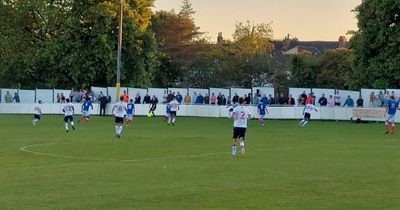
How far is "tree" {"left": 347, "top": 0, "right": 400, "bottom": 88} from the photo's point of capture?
61156 mm

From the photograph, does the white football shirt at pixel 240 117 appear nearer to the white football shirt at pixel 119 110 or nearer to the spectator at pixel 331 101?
the white football shirt at pixel 119 110

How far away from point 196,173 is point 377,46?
45.1 meters

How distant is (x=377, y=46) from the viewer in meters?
62.5

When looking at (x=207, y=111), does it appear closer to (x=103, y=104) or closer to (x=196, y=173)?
(x=103, y=104)

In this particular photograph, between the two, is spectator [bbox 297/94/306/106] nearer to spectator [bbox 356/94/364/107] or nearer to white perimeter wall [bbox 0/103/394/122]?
white perimeter wall [bbox 0/103/394/122]

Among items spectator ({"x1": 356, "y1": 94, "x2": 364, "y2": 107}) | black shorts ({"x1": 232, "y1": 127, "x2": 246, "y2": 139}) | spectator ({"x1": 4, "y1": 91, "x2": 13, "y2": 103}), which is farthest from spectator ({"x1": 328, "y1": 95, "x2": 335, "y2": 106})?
black shorts ({"x1": 232, "y1": 127, "x2": 246, "y2": 139})

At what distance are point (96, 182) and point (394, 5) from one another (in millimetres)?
47090

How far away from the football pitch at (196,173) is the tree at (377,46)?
27.4 meters

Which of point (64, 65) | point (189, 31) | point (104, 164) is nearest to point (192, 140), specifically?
point (104, 164)

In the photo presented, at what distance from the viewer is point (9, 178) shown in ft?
61.8

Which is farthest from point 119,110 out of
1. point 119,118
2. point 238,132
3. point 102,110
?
point 102,110

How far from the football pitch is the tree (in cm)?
2735

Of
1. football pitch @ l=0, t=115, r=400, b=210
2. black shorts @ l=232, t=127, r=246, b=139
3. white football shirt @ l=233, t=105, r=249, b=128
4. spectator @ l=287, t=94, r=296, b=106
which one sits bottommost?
football pitch @ l=0, t=115, r=400, b=210

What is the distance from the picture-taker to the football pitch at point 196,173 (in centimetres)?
1525
